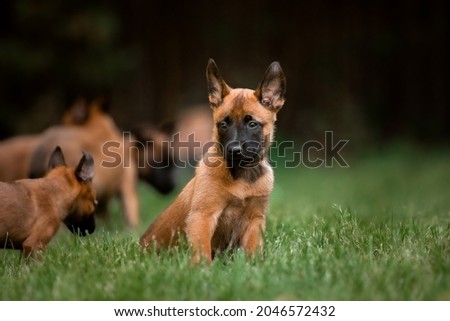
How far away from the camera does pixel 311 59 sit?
18.1 m

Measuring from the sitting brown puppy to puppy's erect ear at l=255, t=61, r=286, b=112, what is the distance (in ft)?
5.36

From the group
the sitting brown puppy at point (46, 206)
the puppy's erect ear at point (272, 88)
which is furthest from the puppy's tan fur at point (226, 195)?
the sitting brown puppy at point (46, 206)

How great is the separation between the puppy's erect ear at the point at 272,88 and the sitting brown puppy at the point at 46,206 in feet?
5.36

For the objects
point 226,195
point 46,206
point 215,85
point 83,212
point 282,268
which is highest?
point 215,85

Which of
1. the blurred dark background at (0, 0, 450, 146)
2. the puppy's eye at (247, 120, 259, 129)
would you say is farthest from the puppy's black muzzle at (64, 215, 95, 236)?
the blurred dark background at (0, 0, 450, 146)

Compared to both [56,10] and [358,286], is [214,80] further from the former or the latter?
[56,10]

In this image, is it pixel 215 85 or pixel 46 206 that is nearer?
pixel 215 85

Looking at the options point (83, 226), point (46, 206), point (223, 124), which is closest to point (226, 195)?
point (223, 124)

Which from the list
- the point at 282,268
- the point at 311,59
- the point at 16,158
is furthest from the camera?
the point at 311,59

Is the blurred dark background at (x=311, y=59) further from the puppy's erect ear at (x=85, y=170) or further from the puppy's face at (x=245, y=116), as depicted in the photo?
the puppy's face at (x=245, y=116)

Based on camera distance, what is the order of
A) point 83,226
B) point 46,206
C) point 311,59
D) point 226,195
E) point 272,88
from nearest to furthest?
point 226,195
point 272,88
point 46,206
point 83,226
point 311,59

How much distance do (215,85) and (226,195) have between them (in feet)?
2.80

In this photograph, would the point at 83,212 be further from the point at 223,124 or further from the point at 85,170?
the point at 223,124
